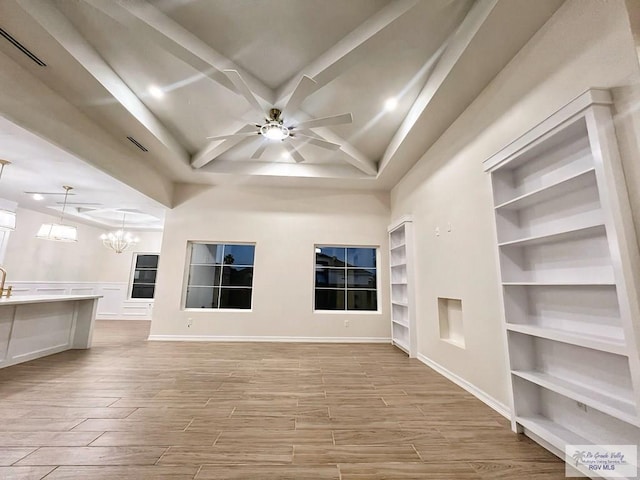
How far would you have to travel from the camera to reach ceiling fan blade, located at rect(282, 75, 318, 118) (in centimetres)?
232

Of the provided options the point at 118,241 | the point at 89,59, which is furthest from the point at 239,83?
the point at 118,241

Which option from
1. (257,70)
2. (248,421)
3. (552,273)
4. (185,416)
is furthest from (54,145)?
(552,273)

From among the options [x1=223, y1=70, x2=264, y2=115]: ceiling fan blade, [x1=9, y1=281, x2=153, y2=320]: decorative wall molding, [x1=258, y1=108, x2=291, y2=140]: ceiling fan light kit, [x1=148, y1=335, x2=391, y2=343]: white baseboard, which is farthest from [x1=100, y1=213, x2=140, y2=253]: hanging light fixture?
[x1=223, y1=70, x2=264, y2=115]: ceiling fan blade

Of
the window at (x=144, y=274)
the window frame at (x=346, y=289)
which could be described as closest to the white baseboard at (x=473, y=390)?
the window frame at (x=346, y=289)

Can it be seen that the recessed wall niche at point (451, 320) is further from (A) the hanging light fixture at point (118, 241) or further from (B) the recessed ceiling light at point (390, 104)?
(A) the hanging light fixture at point (118, 241)

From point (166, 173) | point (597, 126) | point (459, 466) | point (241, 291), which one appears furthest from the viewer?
point (241, 291)

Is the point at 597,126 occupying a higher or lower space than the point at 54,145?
lower

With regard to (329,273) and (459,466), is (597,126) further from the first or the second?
(329,273)

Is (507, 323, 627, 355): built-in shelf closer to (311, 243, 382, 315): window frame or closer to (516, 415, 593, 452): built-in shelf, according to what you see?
(516, 415, 593, 452): built-in shelf

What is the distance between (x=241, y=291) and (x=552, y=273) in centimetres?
474

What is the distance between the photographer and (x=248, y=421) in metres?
2.01

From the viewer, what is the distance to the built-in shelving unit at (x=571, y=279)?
1325 millimetres

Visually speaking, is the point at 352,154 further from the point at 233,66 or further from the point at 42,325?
the point at 42,325

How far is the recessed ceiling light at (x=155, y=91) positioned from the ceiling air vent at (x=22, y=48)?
2.92 ft
